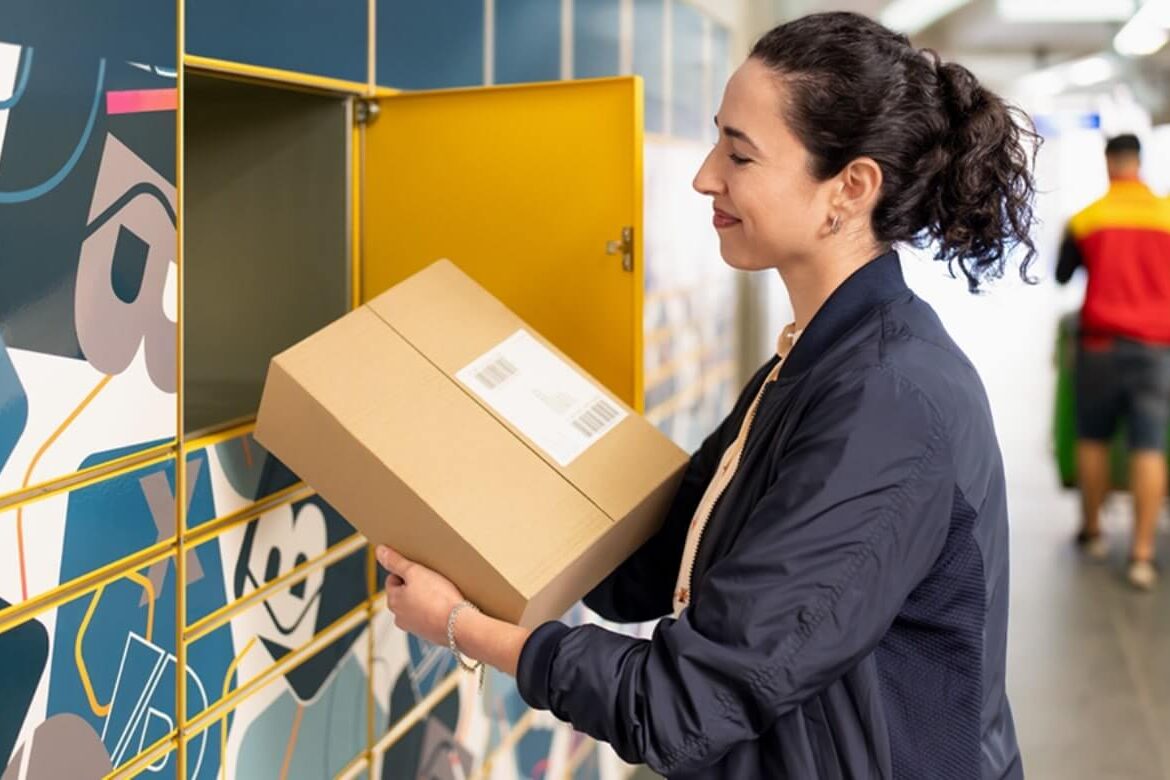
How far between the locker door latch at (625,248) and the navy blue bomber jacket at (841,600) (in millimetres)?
345

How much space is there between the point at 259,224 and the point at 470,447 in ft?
2.26

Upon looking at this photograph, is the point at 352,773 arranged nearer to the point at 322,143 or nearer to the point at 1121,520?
the point at 322,143

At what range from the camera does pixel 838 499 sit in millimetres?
1089

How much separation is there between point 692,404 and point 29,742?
2711 millimetres

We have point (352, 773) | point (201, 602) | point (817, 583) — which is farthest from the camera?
point (352, 773)

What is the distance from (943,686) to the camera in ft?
4.01

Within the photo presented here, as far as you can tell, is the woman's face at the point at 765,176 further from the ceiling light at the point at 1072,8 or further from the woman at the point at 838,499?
the ceiling light at the point at 1072,8

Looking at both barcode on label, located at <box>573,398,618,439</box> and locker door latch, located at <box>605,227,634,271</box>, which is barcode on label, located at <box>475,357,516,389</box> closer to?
barcode on label, located at <box>573,398,618,439</box>

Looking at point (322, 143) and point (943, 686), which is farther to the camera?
point (322, 143)

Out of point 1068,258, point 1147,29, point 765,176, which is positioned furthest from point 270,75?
point 1147,29

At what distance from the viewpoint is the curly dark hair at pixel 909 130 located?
1.24 meters

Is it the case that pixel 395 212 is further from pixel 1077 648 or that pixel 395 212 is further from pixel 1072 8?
pixel 1072 8

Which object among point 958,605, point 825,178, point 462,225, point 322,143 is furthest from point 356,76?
point 958,605

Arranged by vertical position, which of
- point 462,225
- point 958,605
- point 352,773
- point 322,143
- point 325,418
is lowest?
point 352,773
